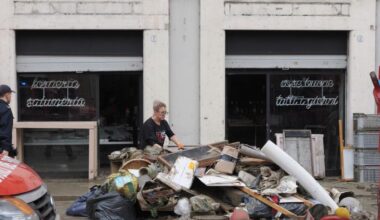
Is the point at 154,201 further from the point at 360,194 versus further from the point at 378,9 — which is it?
the point at 378,9

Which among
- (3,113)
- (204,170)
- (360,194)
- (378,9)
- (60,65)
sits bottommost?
(360,194)

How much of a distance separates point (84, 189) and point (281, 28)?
548 centimetres

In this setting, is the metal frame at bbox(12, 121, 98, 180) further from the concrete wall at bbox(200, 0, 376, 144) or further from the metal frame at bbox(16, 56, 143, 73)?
the concrete wall at bbox(200, 0, 376, 144)

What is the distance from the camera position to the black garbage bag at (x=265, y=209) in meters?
8.33

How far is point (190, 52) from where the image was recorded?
12.4 metres

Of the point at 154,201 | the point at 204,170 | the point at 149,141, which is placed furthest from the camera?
the point at 149,141

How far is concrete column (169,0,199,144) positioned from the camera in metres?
12.4

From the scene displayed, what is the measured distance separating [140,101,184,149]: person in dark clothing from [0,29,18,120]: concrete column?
3.47 meters

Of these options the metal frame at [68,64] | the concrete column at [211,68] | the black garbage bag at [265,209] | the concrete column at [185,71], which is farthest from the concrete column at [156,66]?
the black garbage bag at [265,209]

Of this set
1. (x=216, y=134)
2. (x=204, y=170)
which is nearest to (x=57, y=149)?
(x=216, y=134)

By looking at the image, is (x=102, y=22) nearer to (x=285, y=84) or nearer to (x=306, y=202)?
(x=285, y=84)

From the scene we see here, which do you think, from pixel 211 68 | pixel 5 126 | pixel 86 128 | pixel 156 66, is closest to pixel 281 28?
pixel 211 68

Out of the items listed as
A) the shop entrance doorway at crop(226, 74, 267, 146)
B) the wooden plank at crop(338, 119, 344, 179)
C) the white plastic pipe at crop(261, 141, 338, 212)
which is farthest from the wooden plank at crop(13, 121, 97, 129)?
the wooden plank at crop(338, 119, 344, 179)

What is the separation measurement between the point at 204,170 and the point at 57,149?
428cm
